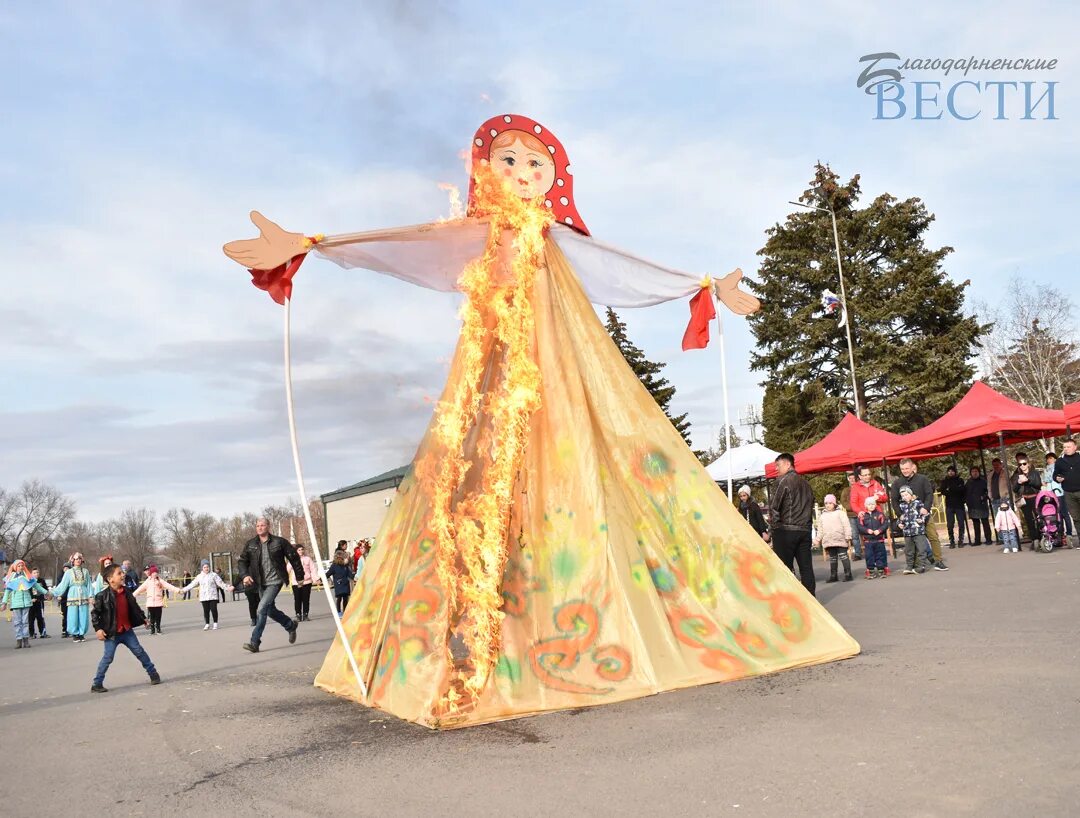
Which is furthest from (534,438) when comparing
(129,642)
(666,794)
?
(129,642)

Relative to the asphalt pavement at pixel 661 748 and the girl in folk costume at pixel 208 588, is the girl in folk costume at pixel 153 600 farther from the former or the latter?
the asphalt pavement at pixel 661 748

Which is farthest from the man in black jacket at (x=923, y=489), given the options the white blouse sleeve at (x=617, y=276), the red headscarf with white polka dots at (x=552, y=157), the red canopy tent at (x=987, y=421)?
the red headscarf with white polka dots at (x=552, y=157)

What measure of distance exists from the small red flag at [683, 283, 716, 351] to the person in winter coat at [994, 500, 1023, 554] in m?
10.3

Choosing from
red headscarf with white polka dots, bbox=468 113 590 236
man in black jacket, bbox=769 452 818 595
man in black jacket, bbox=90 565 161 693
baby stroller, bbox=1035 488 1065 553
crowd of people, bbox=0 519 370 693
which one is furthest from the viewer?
baby stroller, bbox=1035 488 1065 553

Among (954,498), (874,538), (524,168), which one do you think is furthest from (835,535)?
(524,168)

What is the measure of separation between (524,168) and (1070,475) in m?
11.6

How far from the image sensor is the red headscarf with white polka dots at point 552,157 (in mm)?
7461

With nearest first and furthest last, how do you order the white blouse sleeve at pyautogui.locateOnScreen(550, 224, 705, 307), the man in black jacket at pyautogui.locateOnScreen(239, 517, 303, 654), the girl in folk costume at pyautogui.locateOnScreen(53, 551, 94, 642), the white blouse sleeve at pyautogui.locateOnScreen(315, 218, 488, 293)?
the white blouse sleeve at pyautogui.locateOnScreen(315, 218, 488, 293), the white blouse sleeve at pyautogui.locateOnScreen(550, 224, 705, 307), the man in black jacket at pyautogui.locateOnScreen(239, 517, 303, 654), the girl in folk costume at pyautogui.locateOnScreen(53, 551, 94, 642)

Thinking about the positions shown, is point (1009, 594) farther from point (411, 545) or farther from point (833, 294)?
point (833, 294)

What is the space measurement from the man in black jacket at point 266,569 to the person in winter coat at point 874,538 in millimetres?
8707

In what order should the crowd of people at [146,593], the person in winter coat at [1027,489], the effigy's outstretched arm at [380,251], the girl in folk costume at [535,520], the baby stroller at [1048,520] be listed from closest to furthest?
the girl in folk costume at [535,520] → the effigy's outstretched arm at [380,251] → the crowd of people at [146,593] → the baby stroller at [1048,520] → the person in winter coat at [1027,489]

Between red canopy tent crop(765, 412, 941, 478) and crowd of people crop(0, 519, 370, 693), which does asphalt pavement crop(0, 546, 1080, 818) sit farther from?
red canopy tent crop(765, 412, 941, 478)

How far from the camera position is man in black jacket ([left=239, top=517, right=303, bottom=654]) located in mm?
12148

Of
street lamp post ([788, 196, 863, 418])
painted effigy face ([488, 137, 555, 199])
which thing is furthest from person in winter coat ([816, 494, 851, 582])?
street lamp post ([788, 196, 863, 418])
